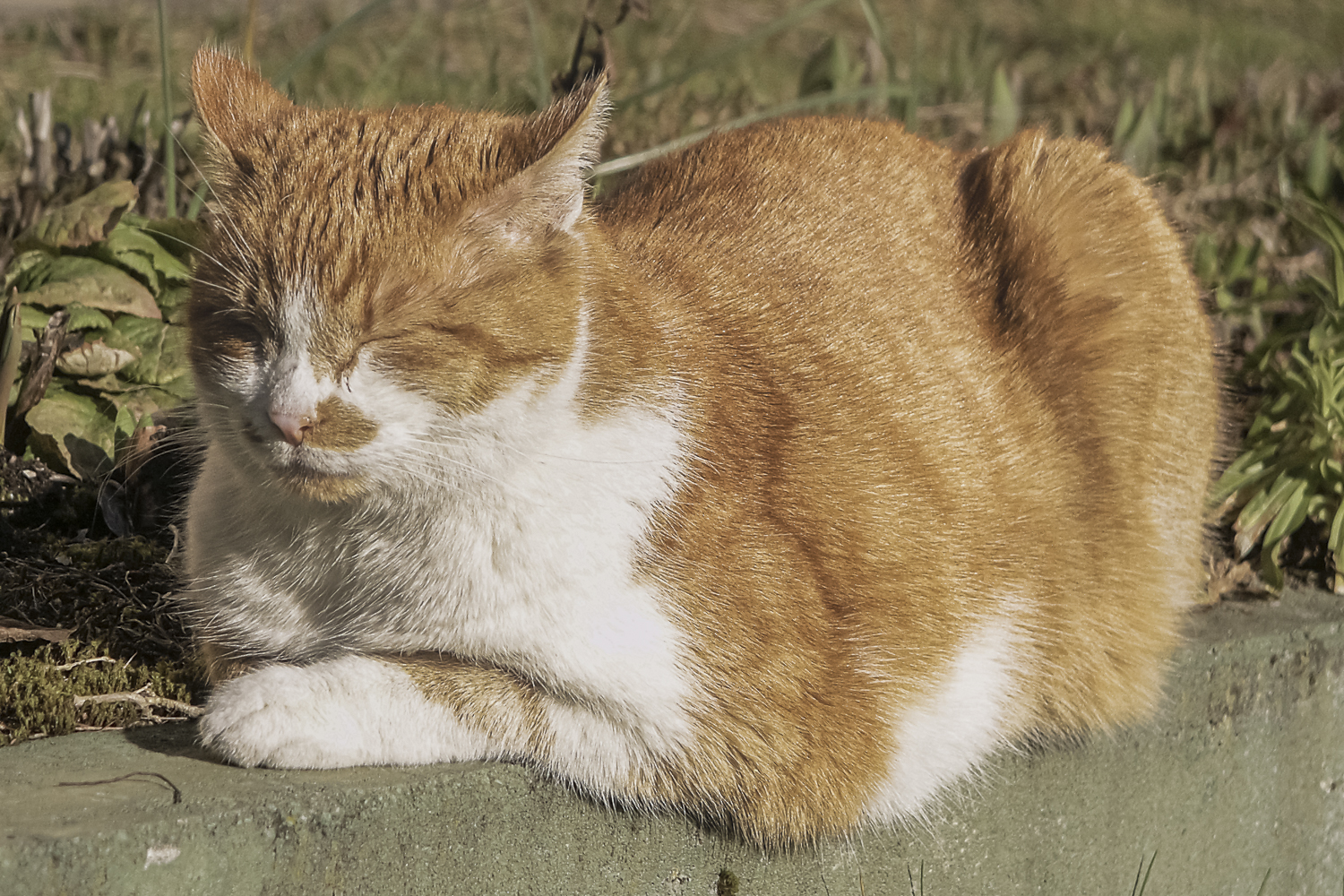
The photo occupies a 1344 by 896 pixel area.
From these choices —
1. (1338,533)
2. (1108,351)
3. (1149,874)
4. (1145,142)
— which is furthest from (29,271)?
(1145,142)

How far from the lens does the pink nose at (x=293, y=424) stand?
1.63 metres

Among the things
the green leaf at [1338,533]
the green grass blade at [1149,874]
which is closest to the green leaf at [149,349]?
the green grass blade at [1149,874]

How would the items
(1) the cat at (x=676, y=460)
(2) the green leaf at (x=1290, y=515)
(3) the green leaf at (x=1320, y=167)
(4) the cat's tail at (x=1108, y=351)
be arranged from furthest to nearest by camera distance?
(3) the green leaf at (x=1320, y=167), (2) the green leaf at (x=1290, y=515), (4) the cat's tail at (x=1108, y=351), (1) the cat at (x=676, y=460)

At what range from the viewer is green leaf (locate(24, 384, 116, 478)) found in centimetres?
285

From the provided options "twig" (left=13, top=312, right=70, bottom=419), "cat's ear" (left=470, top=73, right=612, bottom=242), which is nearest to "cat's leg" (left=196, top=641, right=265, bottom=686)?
"cat's ear" (left=470, top=73, right=612, bottom=242)

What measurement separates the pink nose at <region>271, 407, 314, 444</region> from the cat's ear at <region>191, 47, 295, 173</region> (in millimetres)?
420

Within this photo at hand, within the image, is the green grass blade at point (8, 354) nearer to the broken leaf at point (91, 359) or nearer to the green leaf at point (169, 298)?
the broken leaf at point (91, 359)

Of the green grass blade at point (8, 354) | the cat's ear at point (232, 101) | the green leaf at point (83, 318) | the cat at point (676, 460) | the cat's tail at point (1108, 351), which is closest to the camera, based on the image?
the cat at point (676, 460)

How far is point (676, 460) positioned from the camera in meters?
2.00

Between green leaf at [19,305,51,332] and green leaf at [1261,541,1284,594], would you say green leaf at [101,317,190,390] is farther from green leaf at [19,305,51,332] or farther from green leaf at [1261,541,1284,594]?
green leaf at [1261,541,1284,594]

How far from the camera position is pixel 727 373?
216 centimetres

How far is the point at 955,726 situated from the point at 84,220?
2.21m

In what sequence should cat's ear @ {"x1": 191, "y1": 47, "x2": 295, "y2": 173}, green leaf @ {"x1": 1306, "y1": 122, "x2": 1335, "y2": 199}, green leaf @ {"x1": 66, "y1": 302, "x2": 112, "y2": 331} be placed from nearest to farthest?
cat's ear @ {"x1": 191, "y1": 47, "x2": 295, "y2": 173} → green leaf @ {"x1": 66, "y1": 302, "x2": 112, "y2": 331} → green leaf @ {"x1": 1306, "y1": 122, "x2": 1335, "y2": 199}

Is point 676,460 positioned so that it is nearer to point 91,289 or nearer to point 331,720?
point 331,720
